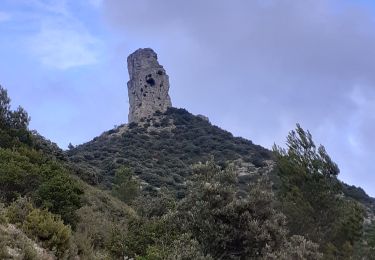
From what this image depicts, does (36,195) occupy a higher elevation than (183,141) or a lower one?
lower

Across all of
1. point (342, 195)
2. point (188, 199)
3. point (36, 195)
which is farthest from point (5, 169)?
point (342, 195)

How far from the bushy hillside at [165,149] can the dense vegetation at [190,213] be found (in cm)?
1612

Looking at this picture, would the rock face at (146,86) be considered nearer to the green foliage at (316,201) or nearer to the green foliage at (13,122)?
the green foliage at (13,122)

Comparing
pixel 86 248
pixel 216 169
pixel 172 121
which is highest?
pixel 172 121

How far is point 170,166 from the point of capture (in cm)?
5616

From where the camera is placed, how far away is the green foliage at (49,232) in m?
11.0

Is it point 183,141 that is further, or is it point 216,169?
point 183,141

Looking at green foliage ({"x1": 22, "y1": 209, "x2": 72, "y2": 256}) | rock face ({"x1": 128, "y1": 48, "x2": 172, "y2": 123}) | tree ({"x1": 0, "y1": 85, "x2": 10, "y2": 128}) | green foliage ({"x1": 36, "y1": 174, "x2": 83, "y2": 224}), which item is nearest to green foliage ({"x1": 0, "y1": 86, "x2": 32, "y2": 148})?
tree ({"x1": 0, "y1": 85, "x2": 10, "y2": 128})

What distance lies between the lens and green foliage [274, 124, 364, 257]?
63.6ft

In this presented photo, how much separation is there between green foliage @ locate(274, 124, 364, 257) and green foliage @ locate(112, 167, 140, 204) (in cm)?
1455

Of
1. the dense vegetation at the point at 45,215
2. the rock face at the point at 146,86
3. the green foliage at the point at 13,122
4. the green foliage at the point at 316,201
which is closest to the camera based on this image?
the dense vegetation at the point at 45,215

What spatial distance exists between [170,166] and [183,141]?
11817 mm

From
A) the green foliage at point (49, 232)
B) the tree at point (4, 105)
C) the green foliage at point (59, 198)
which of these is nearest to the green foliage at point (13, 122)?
the tree at point (4, 105)

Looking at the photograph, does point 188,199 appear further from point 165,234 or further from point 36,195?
point 36,195
